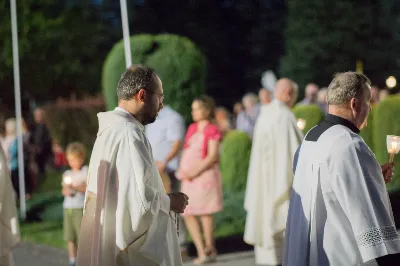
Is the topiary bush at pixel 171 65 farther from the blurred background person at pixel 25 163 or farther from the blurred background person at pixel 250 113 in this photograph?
the blurred background person at pixel 250 113

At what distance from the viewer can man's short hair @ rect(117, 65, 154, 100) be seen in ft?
16.5

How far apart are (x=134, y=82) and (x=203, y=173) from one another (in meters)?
4.72

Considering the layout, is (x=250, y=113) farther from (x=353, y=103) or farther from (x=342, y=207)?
(x=342, y=207)

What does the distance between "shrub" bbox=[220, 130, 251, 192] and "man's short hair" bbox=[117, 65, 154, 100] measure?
9.46m

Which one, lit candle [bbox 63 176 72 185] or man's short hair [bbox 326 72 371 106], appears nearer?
man's short hair [bbox 326 72 371 106]

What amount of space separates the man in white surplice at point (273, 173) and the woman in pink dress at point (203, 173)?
1.84 feet

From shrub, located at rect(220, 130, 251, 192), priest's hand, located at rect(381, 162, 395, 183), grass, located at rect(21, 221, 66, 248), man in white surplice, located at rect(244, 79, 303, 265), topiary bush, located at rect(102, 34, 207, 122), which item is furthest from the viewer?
shrub, located at rect(220, 130, 251, 192)

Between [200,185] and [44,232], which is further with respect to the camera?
[44,232]

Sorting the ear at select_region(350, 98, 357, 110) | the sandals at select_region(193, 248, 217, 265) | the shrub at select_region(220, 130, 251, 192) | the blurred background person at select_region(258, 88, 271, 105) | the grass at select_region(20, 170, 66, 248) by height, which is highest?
the ear at select_region(350, 98, 357, 110)

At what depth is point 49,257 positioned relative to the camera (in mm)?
10961

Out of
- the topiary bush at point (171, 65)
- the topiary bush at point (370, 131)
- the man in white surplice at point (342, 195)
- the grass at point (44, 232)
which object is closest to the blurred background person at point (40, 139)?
the grass at point (44, 232)

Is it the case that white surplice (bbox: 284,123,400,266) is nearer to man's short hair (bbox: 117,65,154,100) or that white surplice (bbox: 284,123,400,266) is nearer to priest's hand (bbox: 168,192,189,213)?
priest's hand (bbox: 168,192,189,213)

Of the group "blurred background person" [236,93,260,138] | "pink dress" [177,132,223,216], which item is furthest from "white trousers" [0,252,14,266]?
"blurred background person" [236,93,260,138]

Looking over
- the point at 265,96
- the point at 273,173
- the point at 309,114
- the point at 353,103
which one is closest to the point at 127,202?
the point at 353,103
